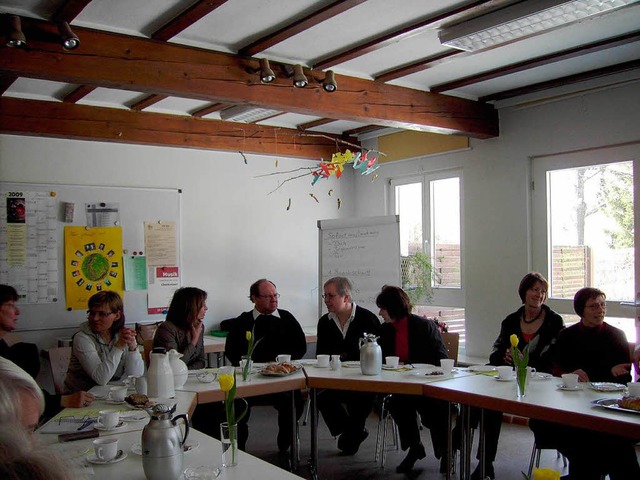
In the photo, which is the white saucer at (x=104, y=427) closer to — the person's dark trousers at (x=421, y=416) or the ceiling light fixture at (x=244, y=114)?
the person's dark trousers at (x=421, y=416)

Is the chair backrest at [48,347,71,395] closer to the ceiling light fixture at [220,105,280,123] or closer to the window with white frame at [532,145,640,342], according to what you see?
the ceiling light fixture at [220,105,280,123]

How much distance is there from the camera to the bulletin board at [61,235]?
500cm

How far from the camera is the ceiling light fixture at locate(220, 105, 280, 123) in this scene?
5.30m

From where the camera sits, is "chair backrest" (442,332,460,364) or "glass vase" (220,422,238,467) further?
"chair backrest" (442,332,460,364)

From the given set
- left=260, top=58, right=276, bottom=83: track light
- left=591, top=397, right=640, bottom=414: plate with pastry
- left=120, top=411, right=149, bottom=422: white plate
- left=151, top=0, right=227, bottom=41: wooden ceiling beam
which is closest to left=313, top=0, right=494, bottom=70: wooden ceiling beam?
left=260, top=58, right=276, bottom=83: track light

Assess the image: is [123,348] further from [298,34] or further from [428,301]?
[428,301]

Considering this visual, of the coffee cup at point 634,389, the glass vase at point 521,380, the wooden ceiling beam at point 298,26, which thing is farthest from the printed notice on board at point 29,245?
the coffee cup at point 634,389

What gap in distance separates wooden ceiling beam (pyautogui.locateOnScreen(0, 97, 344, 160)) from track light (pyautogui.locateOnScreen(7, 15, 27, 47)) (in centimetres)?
181

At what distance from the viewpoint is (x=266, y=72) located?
12.8 feet

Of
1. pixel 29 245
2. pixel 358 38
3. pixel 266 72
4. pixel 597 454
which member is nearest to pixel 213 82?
pixel 266 72

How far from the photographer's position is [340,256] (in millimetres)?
5848

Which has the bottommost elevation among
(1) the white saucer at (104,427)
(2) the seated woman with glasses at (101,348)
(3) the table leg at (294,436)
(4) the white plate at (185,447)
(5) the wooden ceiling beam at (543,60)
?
(3) the table leg at (294,436)

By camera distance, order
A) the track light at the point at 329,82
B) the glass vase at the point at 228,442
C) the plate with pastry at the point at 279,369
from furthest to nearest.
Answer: the track light at the point at 329,82 → the plate with pastry at the point at 279,369 → the glass vase at the point at 228,442

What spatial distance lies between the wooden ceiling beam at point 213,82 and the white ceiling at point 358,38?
3.0 inches
